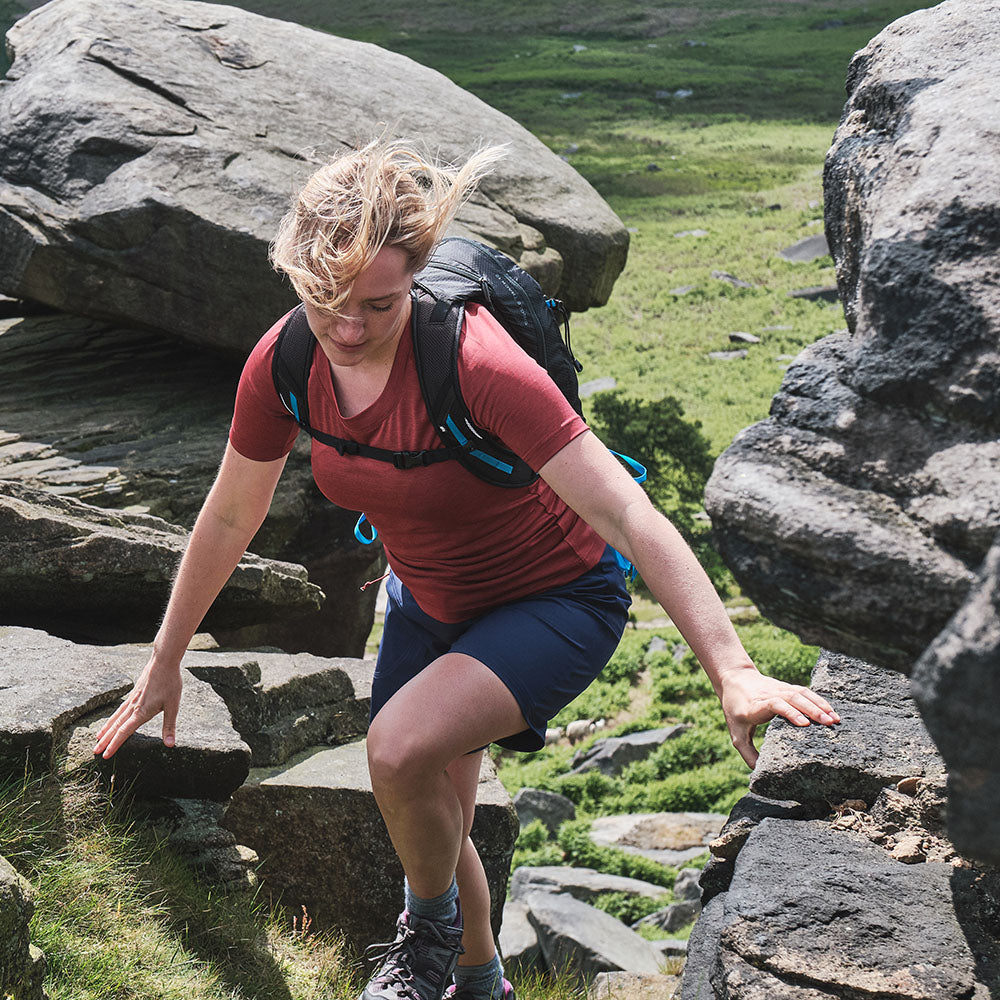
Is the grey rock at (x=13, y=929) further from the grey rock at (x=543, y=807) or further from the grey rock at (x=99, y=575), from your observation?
the grey rock at (x=543, y=807)

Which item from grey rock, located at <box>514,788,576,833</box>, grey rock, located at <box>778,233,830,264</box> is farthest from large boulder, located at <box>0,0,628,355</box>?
grey rock, located at <box>778,233,830,264</box>

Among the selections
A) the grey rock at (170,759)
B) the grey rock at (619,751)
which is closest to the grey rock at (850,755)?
the grey rock at (170,759)

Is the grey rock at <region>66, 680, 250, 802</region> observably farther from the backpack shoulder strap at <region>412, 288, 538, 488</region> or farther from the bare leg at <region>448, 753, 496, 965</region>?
the backpack shoulder strap at <region>412, 288, 538, 488</region>

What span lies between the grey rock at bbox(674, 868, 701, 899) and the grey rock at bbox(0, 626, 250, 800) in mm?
4880

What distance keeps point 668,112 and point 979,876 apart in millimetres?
51606

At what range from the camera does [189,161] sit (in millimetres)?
9945

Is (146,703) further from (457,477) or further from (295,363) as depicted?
(457,477)

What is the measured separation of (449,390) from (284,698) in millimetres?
3406

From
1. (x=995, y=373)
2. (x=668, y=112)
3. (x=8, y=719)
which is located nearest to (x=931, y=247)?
(x=995, y=373)

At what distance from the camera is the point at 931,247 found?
7.79ft

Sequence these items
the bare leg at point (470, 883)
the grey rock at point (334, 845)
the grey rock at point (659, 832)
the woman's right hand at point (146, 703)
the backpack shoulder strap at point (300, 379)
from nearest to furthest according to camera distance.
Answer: the backpack shoulder strap at point (300, 379) < the bare leg at point (470, 883) < the woman's right hand at point (146, 703) < the grey rock at point (334, 845) < the grey rock at point (659, 832)

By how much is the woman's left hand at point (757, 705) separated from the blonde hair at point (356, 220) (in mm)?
1515

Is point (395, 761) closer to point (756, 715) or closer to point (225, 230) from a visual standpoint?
point (756, 715)

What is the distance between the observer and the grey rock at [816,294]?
82.9 ft
